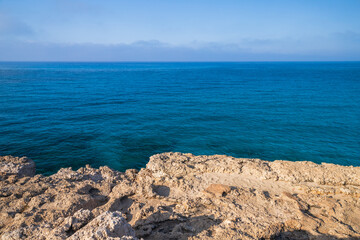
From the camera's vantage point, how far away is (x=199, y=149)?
18.3 meters

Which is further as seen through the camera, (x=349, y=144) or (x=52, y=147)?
(x=349, y=144)

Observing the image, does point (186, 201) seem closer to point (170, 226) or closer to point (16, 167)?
point (170, 226)

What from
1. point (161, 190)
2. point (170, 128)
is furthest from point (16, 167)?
point (170, 128)

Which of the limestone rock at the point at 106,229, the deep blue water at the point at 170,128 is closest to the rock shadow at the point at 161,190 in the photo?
the limestone rock at the point at 106,229

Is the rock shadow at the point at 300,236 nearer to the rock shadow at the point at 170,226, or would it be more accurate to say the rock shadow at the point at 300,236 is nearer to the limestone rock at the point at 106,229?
the rock shadow at the point at 170,226

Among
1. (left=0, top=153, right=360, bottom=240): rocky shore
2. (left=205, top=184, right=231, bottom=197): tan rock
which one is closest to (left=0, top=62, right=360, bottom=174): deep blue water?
(left=0, top=153, right=360, bottom=240): rocky shore

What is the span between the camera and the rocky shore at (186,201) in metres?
6.61

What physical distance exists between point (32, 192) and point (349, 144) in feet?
80.5

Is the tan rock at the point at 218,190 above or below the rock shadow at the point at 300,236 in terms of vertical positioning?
above

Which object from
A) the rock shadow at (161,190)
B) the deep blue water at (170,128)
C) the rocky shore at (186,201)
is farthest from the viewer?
the deep blue water at (170,128)

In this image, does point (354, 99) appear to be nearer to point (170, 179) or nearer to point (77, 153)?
point (170, 179)

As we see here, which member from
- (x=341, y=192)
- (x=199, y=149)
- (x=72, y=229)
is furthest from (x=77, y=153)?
(x=341, y=192)

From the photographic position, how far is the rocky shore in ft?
21.7

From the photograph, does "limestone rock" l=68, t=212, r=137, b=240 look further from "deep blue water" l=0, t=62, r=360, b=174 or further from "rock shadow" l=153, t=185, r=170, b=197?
"deep blue water" l=0, t=62, r=360, b=174
